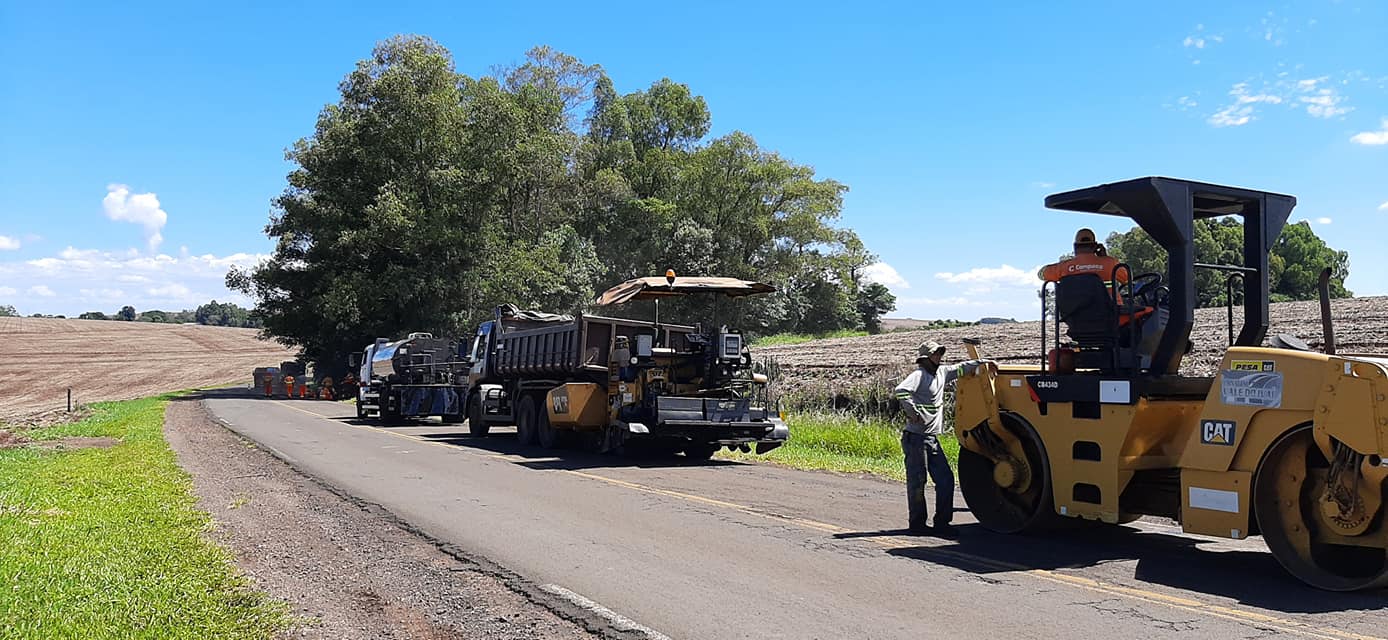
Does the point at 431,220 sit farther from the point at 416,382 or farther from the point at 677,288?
the point at 677,288

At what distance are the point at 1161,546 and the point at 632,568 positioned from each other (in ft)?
14.1

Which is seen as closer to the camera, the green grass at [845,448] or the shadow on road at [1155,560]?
the shadow on road at [1155,560]

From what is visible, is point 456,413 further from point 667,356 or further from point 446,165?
point 446,165

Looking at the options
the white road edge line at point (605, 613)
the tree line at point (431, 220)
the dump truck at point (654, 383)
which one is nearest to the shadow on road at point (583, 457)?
the dump truck at point (654, 383)

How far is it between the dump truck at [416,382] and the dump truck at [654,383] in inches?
334

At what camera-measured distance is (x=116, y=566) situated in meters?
7.70

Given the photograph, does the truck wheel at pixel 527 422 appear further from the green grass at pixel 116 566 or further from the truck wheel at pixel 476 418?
the green grass at pixel 116 566

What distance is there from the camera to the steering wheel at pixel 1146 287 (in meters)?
8.06

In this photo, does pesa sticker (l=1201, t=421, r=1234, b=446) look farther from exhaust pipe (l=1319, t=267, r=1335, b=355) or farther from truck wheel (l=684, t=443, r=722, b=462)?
truck wheel (l=684, t=443, r=722, b=462)

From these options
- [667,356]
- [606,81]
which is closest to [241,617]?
[667,356]

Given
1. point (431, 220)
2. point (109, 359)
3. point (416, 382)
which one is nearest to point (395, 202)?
point (431, 220)

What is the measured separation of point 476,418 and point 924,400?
14506 mm

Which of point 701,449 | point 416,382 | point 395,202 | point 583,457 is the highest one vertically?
point 395,202

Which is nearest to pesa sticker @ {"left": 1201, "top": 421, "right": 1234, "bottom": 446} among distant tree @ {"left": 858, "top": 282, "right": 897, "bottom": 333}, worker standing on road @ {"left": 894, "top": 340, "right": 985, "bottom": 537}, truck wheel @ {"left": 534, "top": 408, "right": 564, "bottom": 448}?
worker standing on road @ {"left": 894, "top": 340, "right": 985, "bottom": 537}
